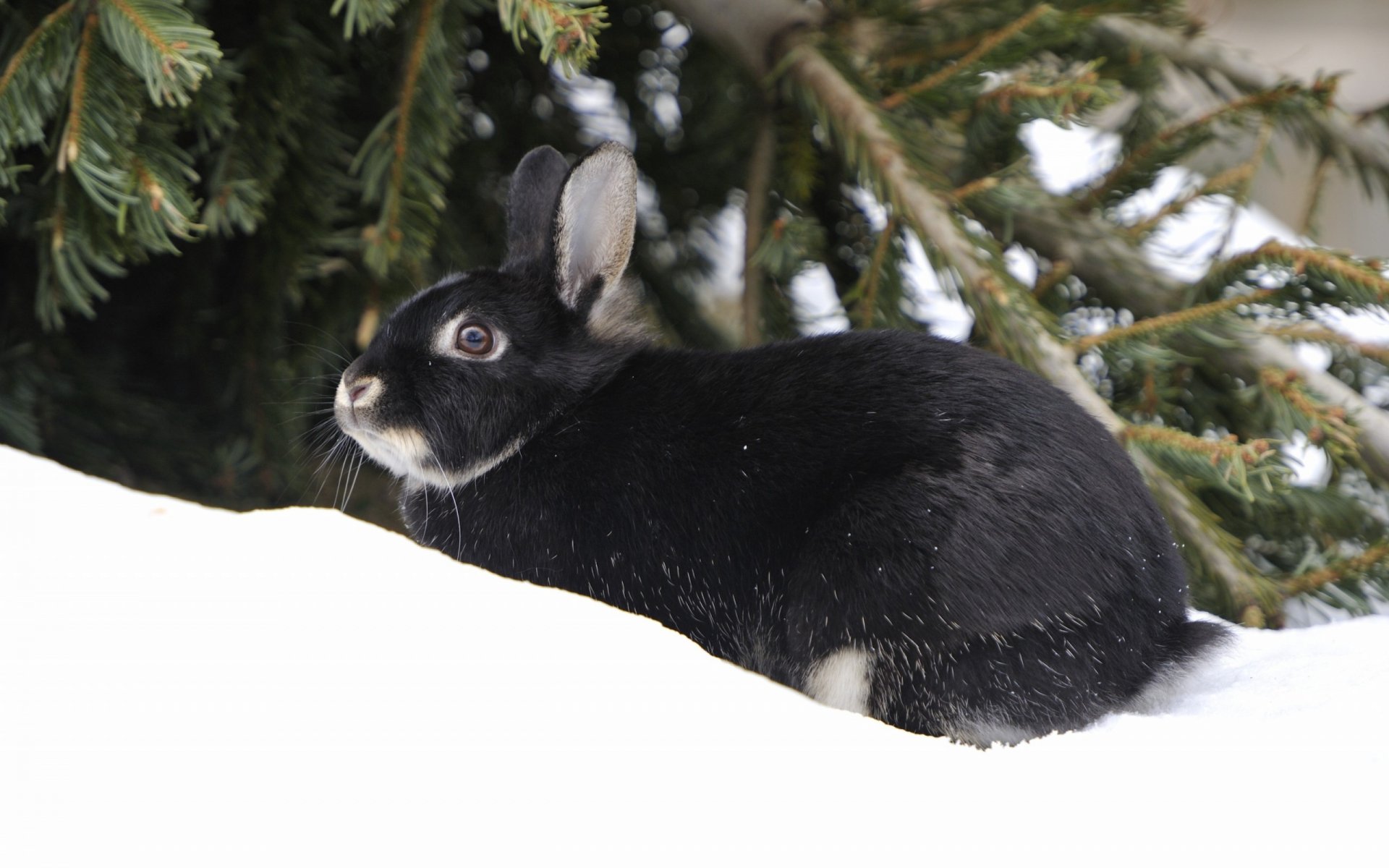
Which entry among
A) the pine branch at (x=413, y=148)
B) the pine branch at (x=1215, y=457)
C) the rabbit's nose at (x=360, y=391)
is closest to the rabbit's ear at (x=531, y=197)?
the pine branch at (x=413, y=148)

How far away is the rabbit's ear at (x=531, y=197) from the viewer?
2.08 meters

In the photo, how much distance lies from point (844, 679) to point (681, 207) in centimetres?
170

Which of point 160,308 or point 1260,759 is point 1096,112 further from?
point 160,308

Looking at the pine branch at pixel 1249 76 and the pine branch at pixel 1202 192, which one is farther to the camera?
the pine branch at pixel 1249 76

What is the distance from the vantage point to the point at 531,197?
2098 millimetres

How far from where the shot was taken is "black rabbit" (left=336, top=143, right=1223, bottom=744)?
4.92ft

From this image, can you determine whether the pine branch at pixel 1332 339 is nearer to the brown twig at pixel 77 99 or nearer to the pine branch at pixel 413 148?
the pine branch at pixel 413 148

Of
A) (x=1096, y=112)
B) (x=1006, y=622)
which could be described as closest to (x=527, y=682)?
(x=1006, y=622)

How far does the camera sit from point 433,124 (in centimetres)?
207

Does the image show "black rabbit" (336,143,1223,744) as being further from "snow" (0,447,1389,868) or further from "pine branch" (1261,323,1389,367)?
"pine branch" (1261,323,1389,367)

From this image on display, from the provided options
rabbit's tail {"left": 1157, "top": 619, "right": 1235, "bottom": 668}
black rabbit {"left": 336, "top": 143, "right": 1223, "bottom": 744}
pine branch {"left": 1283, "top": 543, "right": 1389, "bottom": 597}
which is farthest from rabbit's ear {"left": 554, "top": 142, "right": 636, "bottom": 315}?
pine branch {"left": 1283, "top": 543, "right": 1389, "bottom": 597}

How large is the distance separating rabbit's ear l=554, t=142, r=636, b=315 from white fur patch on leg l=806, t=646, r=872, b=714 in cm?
70

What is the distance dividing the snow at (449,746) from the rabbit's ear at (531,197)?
851 mm

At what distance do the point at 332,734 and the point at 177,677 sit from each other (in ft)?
0.50
